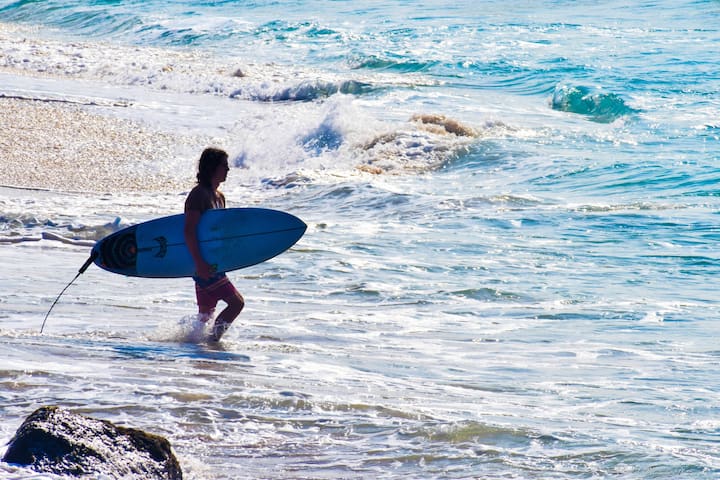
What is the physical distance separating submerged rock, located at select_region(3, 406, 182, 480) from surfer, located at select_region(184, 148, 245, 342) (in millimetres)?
2455

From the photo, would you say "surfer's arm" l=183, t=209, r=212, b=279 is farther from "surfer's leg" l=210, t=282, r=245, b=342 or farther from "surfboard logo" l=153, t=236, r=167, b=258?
"surfboard logo" l=153, t=236, r=167, b=258

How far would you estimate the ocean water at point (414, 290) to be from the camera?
4898mm

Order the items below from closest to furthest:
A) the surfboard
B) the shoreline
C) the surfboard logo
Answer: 1. the surfboard
2. the surfboard logo
3. the shoreline

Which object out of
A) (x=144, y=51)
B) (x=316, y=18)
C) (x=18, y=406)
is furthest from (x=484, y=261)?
(x=316, y=18)

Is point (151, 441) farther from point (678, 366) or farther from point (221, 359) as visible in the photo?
point (678, 366)

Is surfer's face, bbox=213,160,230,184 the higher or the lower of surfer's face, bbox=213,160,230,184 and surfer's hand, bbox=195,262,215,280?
the higher

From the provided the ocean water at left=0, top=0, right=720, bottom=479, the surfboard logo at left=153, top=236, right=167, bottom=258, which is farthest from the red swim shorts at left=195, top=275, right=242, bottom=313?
the surfboard logo at left=153, top=236, right=167, bottom=258

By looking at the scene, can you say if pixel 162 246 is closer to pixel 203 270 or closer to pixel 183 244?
pixel 183 244

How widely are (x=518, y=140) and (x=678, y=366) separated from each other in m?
9.92

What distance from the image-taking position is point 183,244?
22.7ft

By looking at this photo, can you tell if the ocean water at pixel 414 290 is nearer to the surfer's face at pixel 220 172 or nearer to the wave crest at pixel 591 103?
the wave crest at pixel 591 103

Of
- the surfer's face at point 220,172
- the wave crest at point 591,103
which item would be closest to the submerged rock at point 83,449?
the surfer's face at point 220,172

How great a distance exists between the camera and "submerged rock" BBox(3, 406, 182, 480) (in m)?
3.80

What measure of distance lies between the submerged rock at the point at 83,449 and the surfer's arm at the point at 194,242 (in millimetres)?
2431
